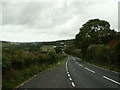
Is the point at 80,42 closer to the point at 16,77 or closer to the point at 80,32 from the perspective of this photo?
the point at 80,32

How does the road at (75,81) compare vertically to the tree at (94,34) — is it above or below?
below

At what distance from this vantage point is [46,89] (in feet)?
41.6

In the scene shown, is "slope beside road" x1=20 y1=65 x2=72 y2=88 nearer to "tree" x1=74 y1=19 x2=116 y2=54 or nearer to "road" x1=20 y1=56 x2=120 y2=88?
"road" x1=20 y1=56 x2=120 y2=88

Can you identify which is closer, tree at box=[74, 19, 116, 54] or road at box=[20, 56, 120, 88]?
road at box=[20, 56, 120, 88]

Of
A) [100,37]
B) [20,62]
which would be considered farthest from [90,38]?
[20,62]

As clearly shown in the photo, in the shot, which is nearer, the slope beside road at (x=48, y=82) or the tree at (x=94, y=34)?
the slope beside road at (x=48, y=82)

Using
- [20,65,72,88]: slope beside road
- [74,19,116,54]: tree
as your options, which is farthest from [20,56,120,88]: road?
[74,19,116,54]: tree

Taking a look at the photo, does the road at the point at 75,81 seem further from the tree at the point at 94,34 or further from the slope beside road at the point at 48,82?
the tree at the point at 94,34

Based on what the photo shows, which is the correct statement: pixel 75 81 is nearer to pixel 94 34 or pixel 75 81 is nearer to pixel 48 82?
pixel 48 82

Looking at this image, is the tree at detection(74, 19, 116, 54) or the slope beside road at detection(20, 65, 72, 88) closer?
the slope beside road at detection(20, 65, 72, 88)

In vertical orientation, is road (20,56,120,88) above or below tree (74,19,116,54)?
below

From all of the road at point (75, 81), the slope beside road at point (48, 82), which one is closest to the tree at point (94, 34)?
the road at point (75, 81)

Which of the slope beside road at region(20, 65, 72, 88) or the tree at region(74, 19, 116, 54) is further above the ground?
the tree at region(74, 19, 116, 54)

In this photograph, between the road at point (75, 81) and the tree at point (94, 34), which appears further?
the tree at point (94, 34)
